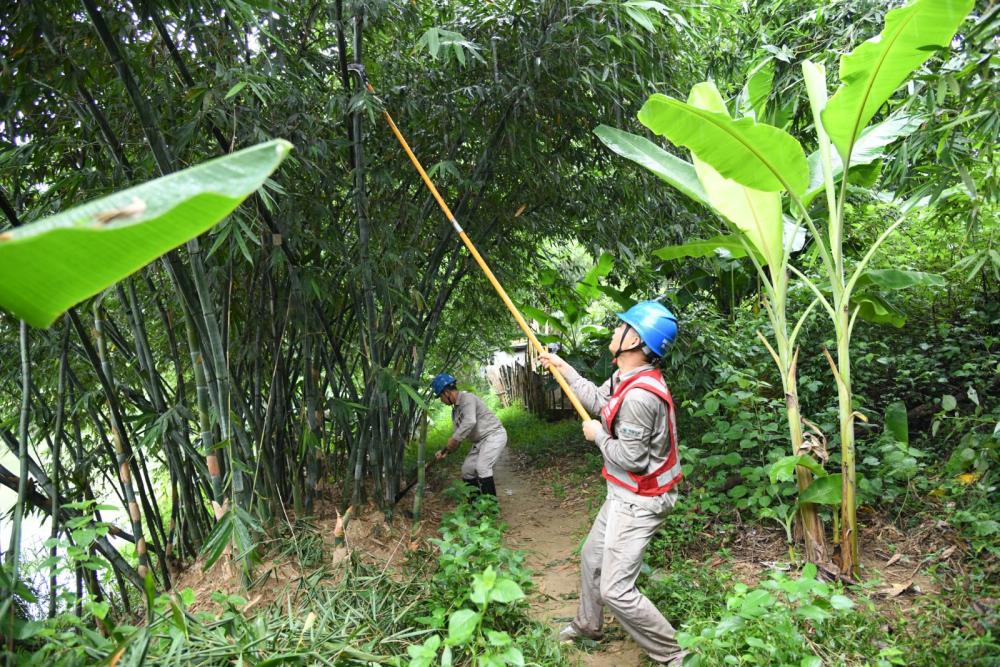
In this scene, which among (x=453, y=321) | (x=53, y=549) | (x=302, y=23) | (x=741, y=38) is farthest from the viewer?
(x=453, y=321)

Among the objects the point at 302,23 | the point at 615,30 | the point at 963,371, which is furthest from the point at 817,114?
the point at 302,23

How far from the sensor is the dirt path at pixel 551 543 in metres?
2.66

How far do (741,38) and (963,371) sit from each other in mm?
2355

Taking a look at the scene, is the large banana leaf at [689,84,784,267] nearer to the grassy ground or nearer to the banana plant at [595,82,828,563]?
the banana plant at [595,82,828,563]

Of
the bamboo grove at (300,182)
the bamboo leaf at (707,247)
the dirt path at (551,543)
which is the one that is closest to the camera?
the bamboo grove at (300,182)

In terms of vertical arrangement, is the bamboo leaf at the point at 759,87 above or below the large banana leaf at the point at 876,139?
above

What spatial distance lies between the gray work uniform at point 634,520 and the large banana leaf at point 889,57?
4.00 feet

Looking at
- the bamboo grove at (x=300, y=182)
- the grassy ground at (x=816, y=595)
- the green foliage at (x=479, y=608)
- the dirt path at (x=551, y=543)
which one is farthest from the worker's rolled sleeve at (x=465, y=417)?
the grassy ground at (x=816, y=595)

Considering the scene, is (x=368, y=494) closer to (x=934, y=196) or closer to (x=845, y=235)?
(x=934, y=196)

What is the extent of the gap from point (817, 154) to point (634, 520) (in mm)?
1986

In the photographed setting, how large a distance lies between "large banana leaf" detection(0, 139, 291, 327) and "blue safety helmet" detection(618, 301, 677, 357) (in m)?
1.87

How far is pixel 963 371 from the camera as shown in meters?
3.65

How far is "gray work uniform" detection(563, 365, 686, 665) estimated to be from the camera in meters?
2.36

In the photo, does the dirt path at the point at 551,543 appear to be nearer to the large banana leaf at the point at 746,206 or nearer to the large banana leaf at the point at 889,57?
the large banana leaf at the point at 746,206
